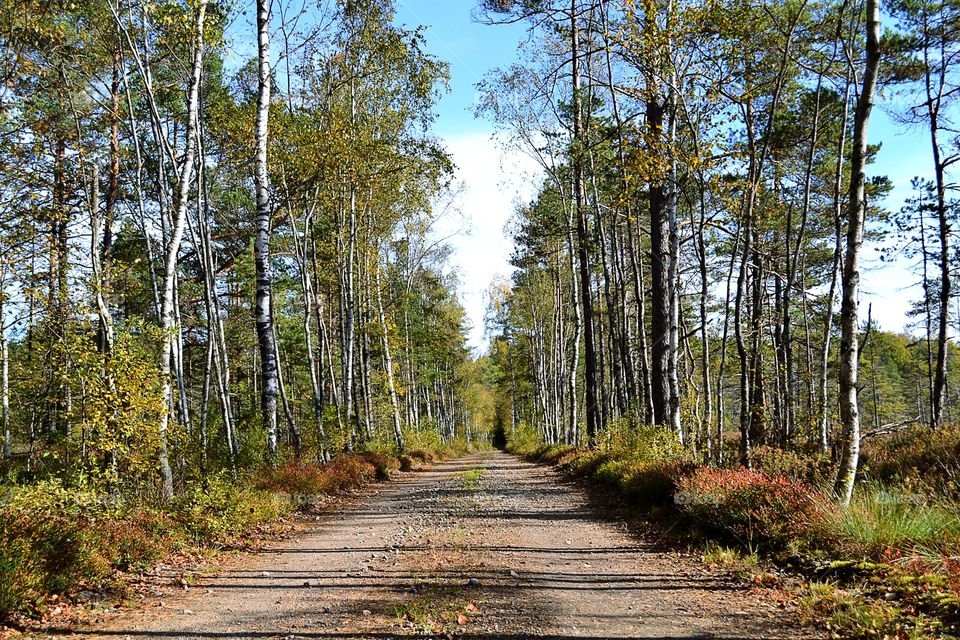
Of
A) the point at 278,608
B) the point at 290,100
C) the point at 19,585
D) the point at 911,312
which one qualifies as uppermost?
the point at 290,100

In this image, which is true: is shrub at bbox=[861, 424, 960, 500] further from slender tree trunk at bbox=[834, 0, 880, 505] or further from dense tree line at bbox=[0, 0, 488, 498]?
dense tree line at bbox=[0, 0, 488, 498]

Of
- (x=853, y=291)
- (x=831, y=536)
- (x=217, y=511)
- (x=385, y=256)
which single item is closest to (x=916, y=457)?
(x=853, y=291)

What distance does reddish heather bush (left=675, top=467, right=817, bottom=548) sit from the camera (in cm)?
643

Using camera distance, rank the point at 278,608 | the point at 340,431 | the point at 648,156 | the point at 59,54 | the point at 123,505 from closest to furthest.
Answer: the point at 278,608
the point at 123,505
the point at 648,156
the point at 59,54
the point at 340,431

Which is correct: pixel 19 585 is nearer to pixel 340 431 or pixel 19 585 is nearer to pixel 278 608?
pixel 278 608

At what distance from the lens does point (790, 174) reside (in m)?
18.3

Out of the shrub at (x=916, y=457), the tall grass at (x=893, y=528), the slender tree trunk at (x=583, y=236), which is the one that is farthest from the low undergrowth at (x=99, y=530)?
the slender tree trunk at (x=583, y=236)

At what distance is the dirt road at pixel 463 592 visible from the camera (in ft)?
14.6

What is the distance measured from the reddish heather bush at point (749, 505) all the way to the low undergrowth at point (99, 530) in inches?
259

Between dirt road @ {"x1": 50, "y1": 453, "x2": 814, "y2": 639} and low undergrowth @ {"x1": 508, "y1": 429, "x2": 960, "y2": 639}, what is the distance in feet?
1.64

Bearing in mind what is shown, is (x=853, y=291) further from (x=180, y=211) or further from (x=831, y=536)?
(x=180, y=211)

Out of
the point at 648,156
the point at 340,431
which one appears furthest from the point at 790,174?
the point at 340,431

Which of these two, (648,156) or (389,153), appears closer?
(648,156)

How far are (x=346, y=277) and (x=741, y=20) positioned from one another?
46.0 ft
